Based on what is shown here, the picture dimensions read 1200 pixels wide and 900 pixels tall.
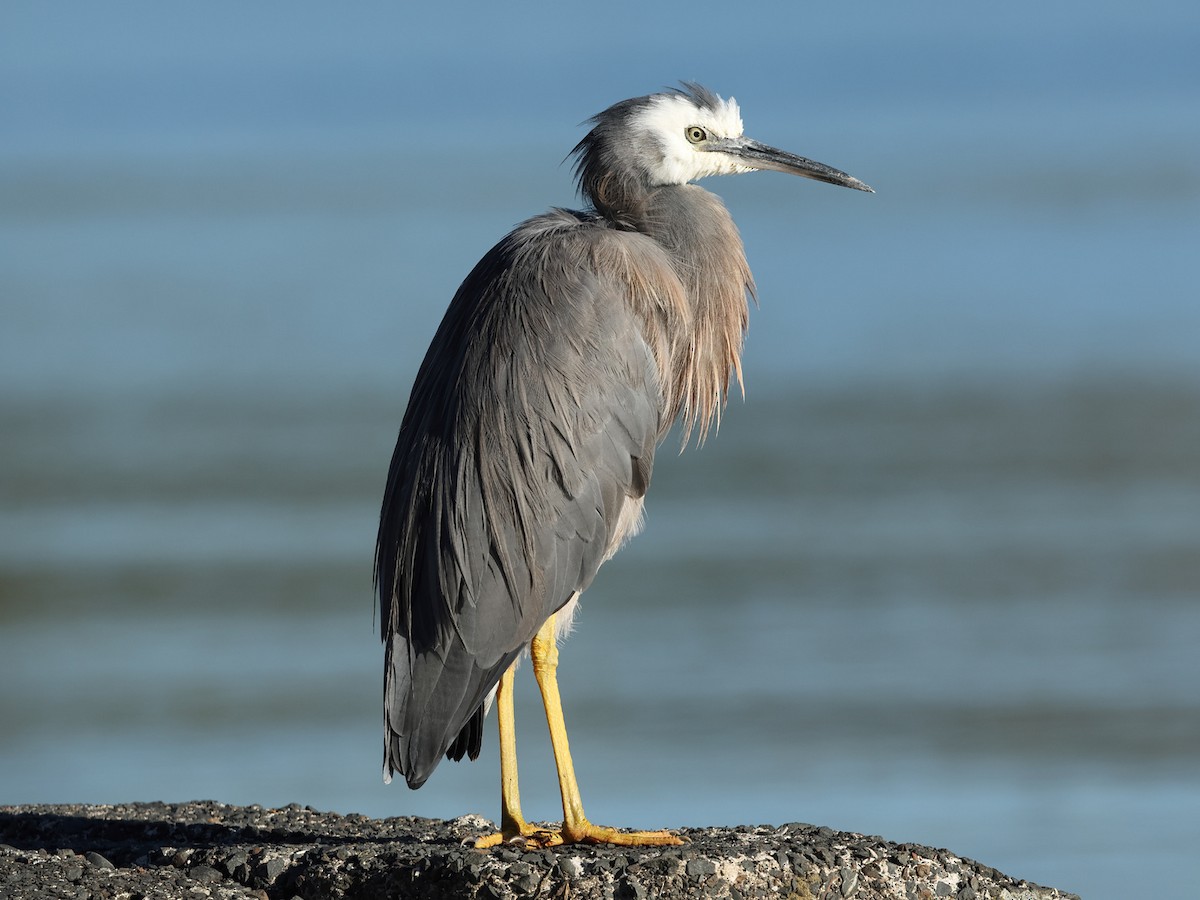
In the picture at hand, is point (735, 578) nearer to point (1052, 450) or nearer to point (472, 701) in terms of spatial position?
point (1052, 450)

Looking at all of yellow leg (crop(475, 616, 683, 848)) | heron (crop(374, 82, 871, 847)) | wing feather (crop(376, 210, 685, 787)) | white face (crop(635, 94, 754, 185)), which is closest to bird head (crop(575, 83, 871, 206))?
white face (crop(635, 94, 754, 185))

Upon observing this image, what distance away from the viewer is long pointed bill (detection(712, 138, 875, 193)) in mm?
6453

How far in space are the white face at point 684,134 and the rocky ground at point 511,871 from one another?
251 centimetres

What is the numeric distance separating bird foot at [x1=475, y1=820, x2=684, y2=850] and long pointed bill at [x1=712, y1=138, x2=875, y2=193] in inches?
105

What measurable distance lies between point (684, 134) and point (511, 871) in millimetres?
2937

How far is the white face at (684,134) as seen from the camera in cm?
627

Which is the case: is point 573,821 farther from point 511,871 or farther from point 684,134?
point 684,134

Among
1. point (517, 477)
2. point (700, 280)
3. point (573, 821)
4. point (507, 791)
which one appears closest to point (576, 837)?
point (573, 821)

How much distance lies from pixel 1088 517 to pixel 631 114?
26.1ft

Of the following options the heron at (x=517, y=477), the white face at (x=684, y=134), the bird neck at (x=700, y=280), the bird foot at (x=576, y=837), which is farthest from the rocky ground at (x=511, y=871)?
the white face at (x=684, y=134)

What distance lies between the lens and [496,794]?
8969mm

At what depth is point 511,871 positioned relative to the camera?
4.96 m

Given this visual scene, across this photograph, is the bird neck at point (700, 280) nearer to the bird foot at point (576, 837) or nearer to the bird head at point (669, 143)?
the bird head at point (669, 143)

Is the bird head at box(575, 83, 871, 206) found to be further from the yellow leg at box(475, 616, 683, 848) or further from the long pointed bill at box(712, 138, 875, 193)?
the yellow leg at box(475, 616, 683, 848)
